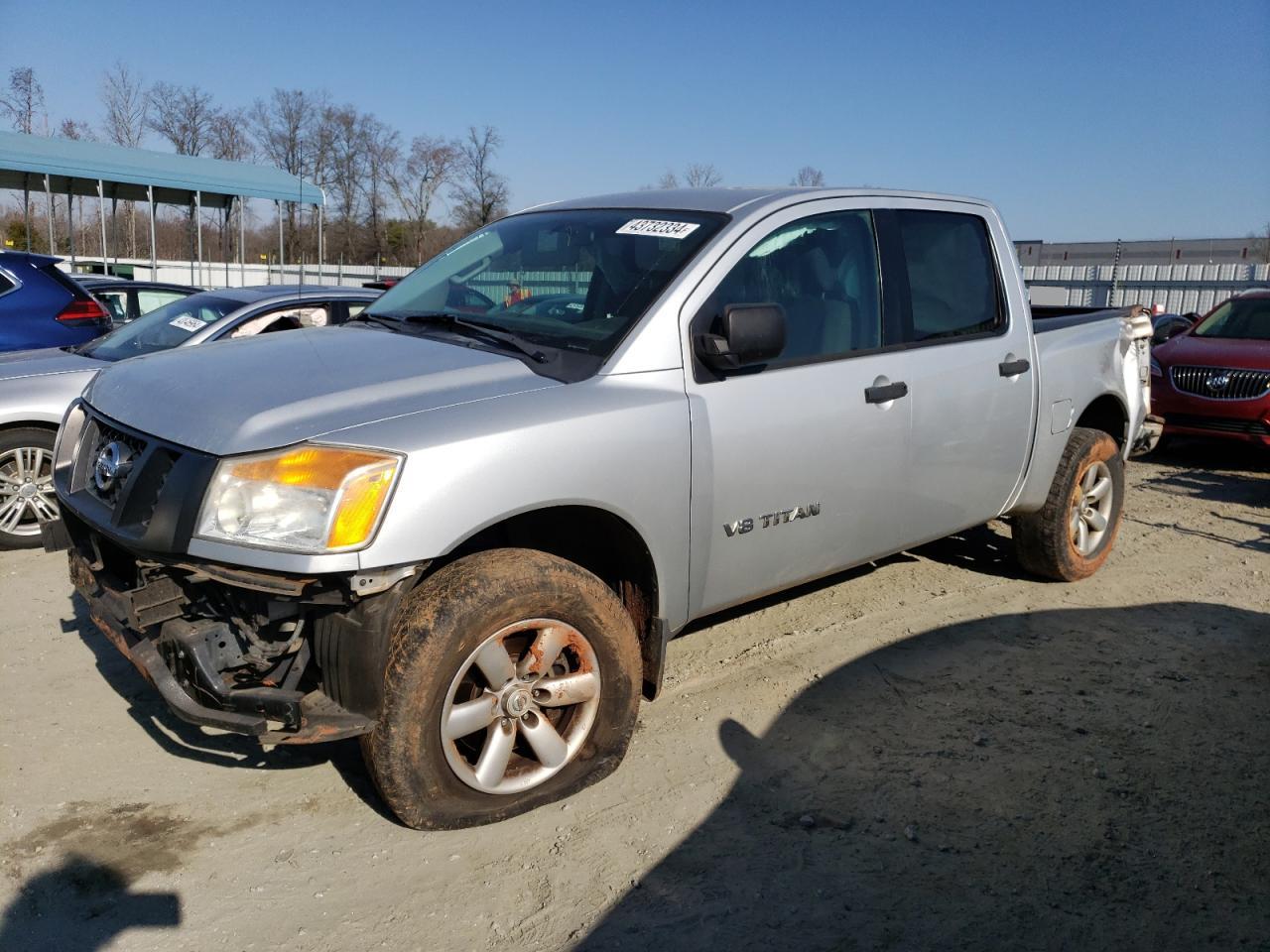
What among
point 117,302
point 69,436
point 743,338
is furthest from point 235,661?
point 117,302

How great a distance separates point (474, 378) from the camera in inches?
122

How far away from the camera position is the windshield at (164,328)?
21.4 feet

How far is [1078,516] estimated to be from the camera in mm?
5418

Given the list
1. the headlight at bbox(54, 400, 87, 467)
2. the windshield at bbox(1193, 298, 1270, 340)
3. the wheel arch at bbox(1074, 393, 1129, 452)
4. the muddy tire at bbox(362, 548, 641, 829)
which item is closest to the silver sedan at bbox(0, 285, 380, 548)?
the headlight at bbox(54, 400, 87, 467)

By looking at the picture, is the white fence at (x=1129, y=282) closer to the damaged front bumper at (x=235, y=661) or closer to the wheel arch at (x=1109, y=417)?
the wheel arch at (x=1109, y=417)

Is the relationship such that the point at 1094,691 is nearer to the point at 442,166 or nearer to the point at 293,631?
the point at 293,631

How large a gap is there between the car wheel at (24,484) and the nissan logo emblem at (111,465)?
2.93 metres

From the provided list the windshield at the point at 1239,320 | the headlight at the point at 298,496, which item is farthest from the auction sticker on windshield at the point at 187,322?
the windshield at the point at 1239,320

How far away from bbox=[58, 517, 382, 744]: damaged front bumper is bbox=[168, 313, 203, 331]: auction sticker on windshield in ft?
13.8

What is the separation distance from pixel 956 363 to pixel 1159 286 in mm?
25973

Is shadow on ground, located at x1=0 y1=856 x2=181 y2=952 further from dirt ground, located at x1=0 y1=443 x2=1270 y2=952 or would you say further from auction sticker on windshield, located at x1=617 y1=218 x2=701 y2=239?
auction sticker on windshield, located at x1=617 y1=218 x2=701 y2=239

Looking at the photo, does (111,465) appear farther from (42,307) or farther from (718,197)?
(42,307)

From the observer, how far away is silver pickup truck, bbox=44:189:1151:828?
2.70 metres

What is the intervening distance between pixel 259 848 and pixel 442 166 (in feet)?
165
